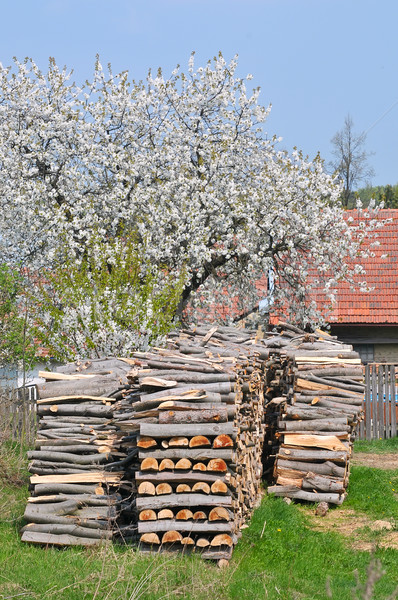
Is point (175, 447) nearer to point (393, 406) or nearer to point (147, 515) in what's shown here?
point (147, 515)

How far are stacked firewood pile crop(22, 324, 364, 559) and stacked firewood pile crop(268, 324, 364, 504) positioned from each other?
0.06 ft

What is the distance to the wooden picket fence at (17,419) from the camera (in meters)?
12.2

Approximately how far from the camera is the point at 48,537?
8.23m

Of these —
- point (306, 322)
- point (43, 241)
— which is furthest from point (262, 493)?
point (43, 241)

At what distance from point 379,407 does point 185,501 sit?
11223 mm

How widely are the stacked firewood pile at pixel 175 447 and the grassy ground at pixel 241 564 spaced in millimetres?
303

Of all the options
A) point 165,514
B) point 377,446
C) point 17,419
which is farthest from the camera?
point 377,446

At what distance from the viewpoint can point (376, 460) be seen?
14.8 meters

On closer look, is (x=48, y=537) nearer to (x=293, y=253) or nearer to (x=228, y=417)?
(x=228, y=417)

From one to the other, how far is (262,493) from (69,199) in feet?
29.9

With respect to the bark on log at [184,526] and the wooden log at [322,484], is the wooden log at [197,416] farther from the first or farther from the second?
the wooden log at [322,484]

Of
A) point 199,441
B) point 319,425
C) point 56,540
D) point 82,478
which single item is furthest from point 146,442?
point 319,425

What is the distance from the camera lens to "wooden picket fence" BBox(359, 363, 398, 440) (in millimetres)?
17594

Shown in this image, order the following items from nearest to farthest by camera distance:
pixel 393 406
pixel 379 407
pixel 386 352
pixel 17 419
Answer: pixel 17 419 < pixel 393 406 < pixel 379 407 < pixel 386 352
